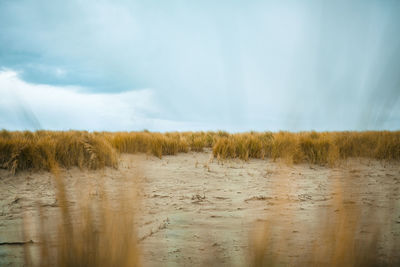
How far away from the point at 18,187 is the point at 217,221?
10.4 feet

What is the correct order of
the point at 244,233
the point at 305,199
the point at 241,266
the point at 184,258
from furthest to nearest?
the point at 305,199 < the point at 244,233 < the point at 184,258 < the point at 241,266

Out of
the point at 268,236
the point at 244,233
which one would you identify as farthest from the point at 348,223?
the point at 244,233

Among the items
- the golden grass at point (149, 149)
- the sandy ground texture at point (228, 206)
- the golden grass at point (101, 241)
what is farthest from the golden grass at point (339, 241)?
the golden grass at point (149, 149)

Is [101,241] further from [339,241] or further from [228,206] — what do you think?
[228,206]

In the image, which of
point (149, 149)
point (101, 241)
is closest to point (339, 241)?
point (101, 241)

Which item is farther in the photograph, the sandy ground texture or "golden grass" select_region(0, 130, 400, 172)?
"golden grass" select_region(0, 130, 400, 172)

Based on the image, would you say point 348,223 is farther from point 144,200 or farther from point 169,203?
point 144,200

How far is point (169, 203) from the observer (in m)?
3.40

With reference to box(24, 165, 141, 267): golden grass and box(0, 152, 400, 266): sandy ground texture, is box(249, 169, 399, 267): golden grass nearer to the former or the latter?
box(0, 152, 400, 266): sandy ground texture

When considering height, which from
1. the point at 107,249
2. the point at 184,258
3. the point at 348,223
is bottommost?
the point at 184,258

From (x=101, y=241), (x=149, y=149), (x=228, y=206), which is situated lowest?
(x=228, y=206)

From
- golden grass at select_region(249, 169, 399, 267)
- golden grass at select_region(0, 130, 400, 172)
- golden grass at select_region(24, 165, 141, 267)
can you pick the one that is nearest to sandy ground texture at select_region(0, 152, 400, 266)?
golden grass at select_region(249, 169, 399, 267)

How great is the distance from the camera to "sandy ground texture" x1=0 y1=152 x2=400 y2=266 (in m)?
1.27

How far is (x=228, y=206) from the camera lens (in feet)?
10.7
